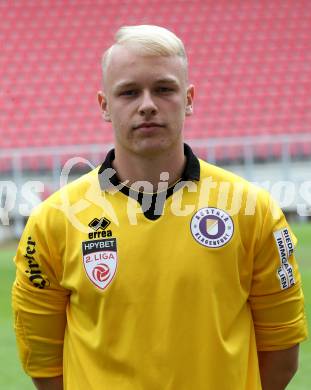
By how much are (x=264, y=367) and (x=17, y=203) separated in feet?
35.9

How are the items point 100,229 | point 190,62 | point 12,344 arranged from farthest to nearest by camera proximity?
point 190,62 < point 12,344 < point 100,229

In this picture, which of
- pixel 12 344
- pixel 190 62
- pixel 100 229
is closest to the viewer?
pixel 100 229

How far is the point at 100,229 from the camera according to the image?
2.36 meters

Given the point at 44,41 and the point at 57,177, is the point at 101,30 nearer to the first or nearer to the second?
the point at 44,41

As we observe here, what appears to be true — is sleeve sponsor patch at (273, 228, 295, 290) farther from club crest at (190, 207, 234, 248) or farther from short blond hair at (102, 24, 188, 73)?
short blond hair at (102, 24, 188, 73)

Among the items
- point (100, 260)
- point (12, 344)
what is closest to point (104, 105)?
point (100, 260)

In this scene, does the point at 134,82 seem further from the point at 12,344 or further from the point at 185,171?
the point at 12,344

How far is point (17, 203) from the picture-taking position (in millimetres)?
13258

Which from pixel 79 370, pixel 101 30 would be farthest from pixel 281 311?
pixel 101 30

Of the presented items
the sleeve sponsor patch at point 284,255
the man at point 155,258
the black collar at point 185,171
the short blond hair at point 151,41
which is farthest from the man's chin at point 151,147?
the sleeve sponsor patch at point 284,255

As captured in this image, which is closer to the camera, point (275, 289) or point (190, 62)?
point (275, 289)

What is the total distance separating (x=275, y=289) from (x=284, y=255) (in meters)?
0.09

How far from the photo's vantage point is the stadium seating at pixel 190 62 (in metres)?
15.9

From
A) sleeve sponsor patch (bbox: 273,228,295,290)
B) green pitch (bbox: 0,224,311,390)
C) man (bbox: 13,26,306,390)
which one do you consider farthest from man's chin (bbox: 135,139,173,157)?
green pitch (bbox: 0,224,311,390)
